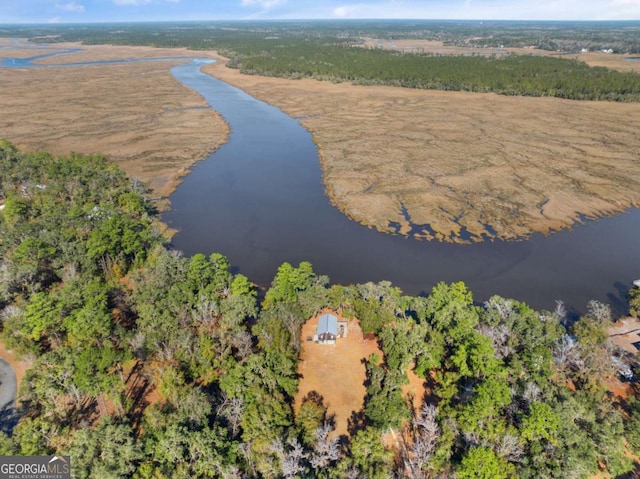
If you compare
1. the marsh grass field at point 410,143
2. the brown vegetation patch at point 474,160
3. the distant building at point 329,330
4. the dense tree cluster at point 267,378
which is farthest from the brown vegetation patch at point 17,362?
the brown vegetation patch at point 474,160

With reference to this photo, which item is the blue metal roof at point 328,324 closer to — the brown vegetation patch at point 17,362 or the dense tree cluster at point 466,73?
the brown vegetation patch at point 17,362

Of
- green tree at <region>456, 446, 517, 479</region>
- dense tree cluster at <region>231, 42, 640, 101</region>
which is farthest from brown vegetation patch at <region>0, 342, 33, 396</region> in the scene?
dense tree cluster at <region>231, 42, 640, 101</region>

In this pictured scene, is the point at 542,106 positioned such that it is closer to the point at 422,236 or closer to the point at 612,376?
the point at 422,236

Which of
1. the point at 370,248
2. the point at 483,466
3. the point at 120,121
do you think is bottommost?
the point at 370,248

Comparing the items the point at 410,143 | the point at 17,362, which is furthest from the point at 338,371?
the point at 410,143

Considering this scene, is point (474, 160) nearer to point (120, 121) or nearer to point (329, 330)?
point (329, 330)

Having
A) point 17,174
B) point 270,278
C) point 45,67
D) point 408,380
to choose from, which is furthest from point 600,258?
point 45,67
